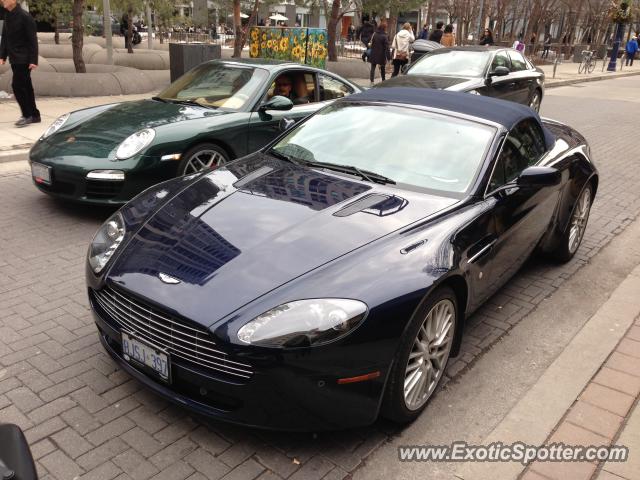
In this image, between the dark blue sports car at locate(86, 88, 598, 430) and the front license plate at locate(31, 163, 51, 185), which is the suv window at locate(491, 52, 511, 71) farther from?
the front license plate at locate(31, 163, 51, 185)

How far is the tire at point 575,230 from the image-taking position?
523cm

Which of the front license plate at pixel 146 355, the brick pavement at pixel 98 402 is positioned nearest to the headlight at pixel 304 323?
the front license plate at pixel 146 355

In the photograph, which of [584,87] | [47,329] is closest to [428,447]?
[47,329]

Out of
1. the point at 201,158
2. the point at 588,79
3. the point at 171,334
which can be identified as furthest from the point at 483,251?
the point at 588,79

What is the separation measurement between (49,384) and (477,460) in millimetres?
2235

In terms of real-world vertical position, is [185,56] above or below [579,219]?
above

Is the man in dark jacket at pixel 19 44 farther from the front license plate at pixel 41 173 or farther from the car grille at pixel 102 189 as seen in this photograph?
the car grille at pixel 102 189

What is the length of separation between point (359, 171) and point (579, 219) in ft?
8.66

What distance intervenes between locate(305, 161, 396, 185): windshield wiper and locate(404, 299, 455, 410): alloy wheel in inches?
36.4

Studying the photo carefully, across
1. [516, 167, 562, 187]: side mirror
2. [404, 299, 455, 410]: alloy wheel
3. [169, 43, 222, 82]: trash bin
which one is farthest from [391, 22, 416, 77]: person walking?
[404, 299, 455, 410]: alloy wheel

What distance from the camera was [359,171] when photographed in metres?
3.85

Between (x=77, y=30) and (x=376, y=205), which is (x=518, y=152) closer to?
(x=376, y=205)

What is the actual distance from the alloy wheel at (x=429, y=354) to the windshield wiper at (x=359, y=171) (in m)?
0.92

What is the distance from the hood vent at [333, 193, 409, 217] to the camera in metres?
3.36
